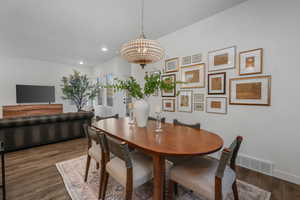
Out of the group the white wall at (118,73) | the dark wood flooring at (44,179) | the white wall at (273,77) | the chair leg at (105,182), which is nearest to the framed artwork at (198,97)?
the white wall at (273,77)

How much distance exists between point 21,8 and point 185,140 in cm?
345

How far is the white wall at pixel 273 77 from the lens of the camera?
177cm

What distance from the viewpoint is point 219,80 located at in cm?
241

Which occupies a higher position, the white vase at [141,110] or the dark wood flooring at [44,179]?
the white vase at [141,110]

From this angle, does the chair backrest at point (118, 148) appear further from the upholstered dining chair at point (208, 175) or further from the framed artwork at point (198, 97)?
the framed artwork at point (198, 97)

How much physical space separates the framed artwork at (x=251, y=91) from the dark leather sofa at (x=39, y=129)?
11.5 feet

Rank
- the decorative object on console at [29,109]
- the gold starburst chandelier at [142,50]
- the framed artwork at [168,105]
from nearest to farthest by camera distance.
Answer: the gold starburst chandelier at [142,50], the framed artwork at [168,105], the decorative object on console at [29,109]

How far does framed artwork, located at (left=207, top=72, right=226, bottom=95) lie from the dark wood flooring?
4.41 ft

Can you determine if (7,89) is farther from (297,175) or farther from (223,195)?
(297,175)

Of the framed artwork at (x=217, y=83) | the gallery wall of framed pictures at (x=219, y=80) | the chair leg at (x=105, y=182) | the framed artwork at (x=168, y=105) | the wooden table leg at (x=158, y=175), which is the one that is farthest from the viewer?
the framed artwork at (x=168, y=105)

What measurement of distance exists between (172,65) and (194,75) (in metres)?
0.64

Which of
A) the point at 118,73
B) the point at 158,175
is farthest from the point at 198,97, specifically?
the point at 118,73

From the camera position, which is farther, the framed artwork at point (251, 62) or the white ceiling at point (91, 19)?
the white ceiling at point (91, 19)

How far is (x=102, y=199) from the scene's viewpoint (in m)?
1.47
